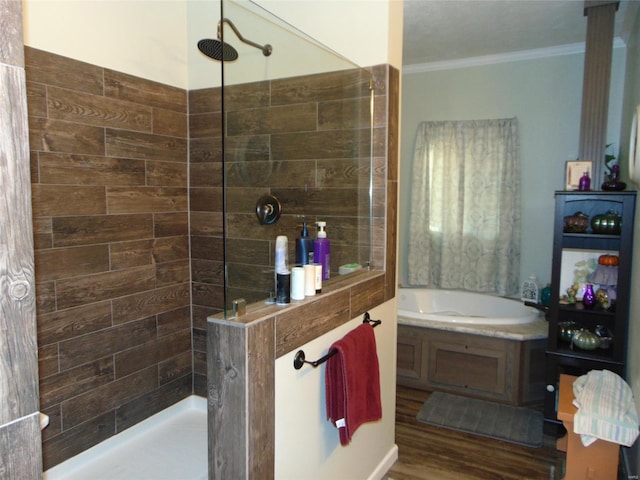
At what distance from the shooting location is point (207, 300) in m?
3.10

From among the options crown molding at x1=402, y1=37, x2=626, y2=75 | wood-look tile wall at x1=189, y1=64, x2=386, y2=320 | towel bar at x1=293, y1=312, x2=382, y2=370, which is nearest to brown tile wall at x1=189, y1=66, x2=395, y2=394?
wood-look tile wall at x1=189, y1=64, x2=386, y2=320

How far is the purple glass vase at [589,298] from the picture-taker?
119 inches

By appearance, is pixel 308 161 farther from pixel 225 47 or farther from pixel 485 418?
pixel 485 418

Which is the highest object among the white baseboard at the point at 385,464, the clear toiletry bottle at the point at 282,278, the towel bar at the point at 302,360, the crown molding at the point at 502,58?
the crown molding at the point at 502,58

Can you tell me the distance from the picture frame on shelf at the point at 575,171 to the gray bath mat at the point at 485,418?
1.59 metres

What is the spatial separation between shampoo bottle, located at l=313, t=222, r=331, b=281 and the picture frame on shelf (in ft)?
6.03

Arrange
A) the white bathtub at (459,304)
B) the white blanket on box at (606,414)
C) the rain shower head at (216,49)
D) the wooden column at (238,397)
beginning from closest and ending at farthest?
the wooden column at (238,397), the rain shower head at (216,49), the white blanket on box at (606,414), the white bathtub at (459,304)

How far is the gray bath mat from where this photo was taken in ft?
9.82

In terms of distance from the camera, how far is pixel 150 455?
8.60 feet

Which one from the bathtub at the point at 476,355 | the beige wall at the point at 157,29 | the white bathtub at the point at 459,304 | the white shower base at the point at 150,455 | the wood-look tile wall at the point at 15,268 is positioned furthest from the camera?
the white bathtub at the point at 459,304

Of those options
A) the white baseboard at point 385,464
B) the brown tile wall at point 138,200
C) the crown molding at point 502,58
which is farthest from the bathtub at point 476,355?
the crown molding at point 502,58

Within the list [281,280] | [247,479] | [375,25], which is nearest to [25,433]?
[247,479]

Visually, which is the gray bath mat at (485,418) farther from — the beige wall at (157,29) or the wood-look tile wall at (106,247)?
the beige wall at (157,29)

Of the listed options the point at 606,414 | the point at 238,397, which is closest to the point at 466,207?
the point at 606,414
